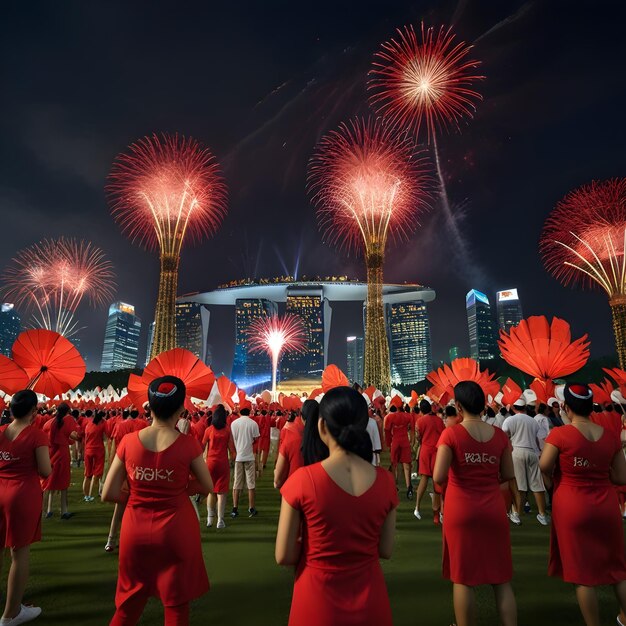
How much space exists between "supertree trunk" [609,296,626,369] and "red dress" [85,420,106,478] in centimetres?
2433

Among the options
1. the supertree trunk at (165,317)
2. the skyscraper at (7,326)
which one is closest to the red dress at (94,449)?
the supertree trunk at (165,317)

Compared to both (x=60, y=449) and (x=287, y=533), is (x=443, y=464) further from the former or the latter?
(x=60, y=449)

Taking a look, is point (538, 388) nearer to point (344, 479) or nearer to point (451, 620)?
point (451, 620)

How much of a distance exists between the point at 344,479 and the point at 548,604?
3.85 metres

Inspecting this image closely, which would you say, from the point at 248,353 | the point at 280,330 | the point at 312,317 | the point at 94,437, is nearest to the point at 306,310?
the point at 312,317

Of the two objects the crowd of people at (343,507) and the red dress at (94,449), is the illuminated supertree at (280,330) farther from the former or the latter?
the crowd of people at (343,507)

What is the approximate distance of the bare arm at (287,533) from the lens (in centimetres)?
174

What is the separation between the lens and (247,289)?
105 metres

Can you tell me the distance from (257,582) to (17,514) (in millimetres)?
2533

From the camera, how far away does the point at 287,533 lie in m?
1.74

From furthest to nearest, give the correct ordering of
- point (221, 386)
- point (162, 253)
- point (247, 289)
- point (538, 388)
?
point (247, 289) < point (162, 253) < point (221, 386) < point (538, 388)

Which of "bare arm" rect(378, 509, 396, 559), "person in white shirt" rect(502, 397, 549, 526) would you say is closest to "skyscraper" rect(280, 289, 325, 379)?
"person in white shirt" rect(502, 397, 549, 526)

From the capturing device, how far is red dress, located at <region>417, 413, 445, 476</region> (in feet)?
25.2

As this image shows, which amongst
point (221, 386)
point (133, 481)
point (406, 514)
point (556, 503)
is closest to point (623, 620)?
point (556, 503)
